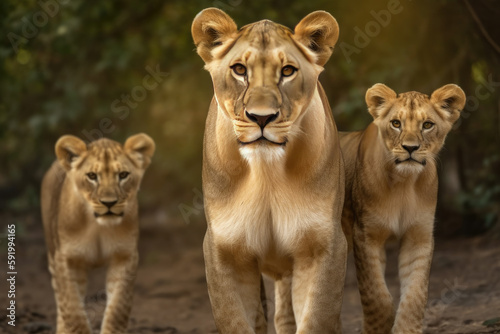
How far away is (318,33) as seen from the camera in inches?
181

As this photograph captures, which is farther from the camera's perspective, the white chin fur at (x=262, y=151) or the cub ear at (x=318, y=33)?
the cub ear at (x=318, y=33)

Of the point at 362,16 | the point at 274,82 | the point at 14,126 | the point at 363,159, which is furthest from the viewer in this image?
the point at 14,126

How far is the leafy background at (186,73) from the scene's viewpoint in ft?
30.3

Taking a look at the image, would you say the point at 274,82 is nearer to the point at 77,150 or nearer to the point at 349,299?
the point at 77,150

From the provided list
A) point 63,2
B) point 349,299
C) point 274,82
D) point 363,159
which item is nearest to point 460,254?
point 349,299

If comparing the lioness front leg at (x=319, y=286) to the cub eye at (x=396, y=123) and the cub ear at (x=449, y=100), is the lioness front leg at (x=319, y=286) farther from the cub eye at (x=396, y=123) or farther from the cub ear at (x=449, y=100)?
the cub ear at (x=449, y=100)

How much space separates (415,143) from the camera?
538cm

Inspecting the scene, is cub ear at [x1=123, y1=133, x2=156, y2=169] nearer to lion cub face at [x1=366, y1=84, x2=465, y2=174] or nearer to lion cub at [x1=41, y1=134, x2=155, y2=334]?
lion cub at [x1=41, y1=134, x2=155, y2=334]

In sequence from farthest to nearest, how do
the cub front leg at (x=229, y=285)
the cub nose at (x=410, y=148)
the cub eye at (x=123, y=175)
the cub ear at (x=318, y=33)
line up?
the cub eye at (x=123, y=175) → the cub nose at (x=410, y=148) → the cub front leg at (x=229, y=285) → the cub ear at (x=318, y=33)

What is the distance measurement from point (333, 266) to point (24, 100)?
27.9 ft

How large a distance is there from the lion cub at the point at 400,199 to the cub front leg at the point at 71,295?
2285mm

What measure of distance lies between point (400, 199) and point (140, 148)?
242cm

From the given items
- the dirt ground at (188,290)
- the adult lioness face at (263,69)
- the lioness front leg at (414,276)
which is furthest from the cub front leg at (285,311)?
the adult lioness face at (263,69)

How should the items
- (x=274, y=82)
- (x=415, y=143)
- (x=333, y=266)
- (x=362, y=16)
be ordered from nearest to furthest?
(x=274, y=82) → (x=333, y=266) → (x=415, y=143) → (x=362, y=16)
